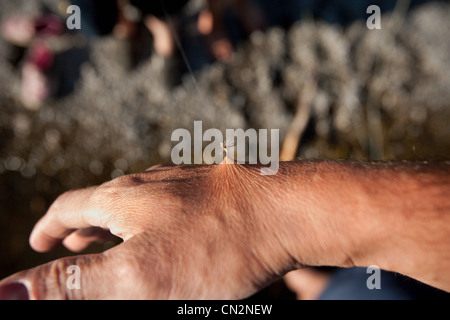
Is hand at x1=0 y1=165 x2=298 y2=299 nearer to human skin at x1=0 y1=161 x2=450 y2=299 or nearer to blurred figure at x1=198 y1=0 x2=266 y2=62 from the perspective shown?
human skin at x1=0 y1=161 x2=450 y2=299

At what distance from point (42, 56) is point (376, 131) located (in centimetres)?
185

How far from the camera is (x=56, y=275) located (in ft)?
2.79

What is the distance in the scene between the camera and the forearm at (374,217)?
2.83 feet

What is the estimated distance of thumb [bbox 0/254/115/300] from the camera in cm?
83

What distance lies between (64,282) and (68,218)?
43 cm

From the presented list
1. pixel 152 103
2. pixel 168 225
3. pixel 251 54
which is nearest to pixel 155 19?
pixel 152 103

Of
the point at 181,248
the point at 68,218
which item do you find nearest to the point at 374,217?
the point at 181,248

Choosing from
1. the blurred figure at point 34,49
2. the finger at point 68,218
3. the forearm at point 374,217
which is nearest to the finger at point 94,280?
the finger at point 68,218

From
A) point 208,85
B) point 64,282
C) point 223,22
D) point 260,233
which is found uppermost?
point 223,22

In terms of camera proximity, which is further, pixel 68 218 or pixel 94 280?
pixel 68 218

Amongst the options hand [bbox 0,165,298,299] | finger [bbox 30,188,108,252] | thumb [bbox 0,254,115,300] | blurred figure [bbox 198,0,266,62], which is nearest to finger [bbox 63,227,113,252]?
finger [bbox 30,188,108,252]

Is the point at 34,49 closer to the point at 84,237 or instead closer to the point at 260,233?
the point at 84,237

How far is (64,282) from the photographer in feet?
2.75

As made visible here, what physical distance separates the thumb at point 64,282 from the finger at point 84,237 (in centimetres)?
52
